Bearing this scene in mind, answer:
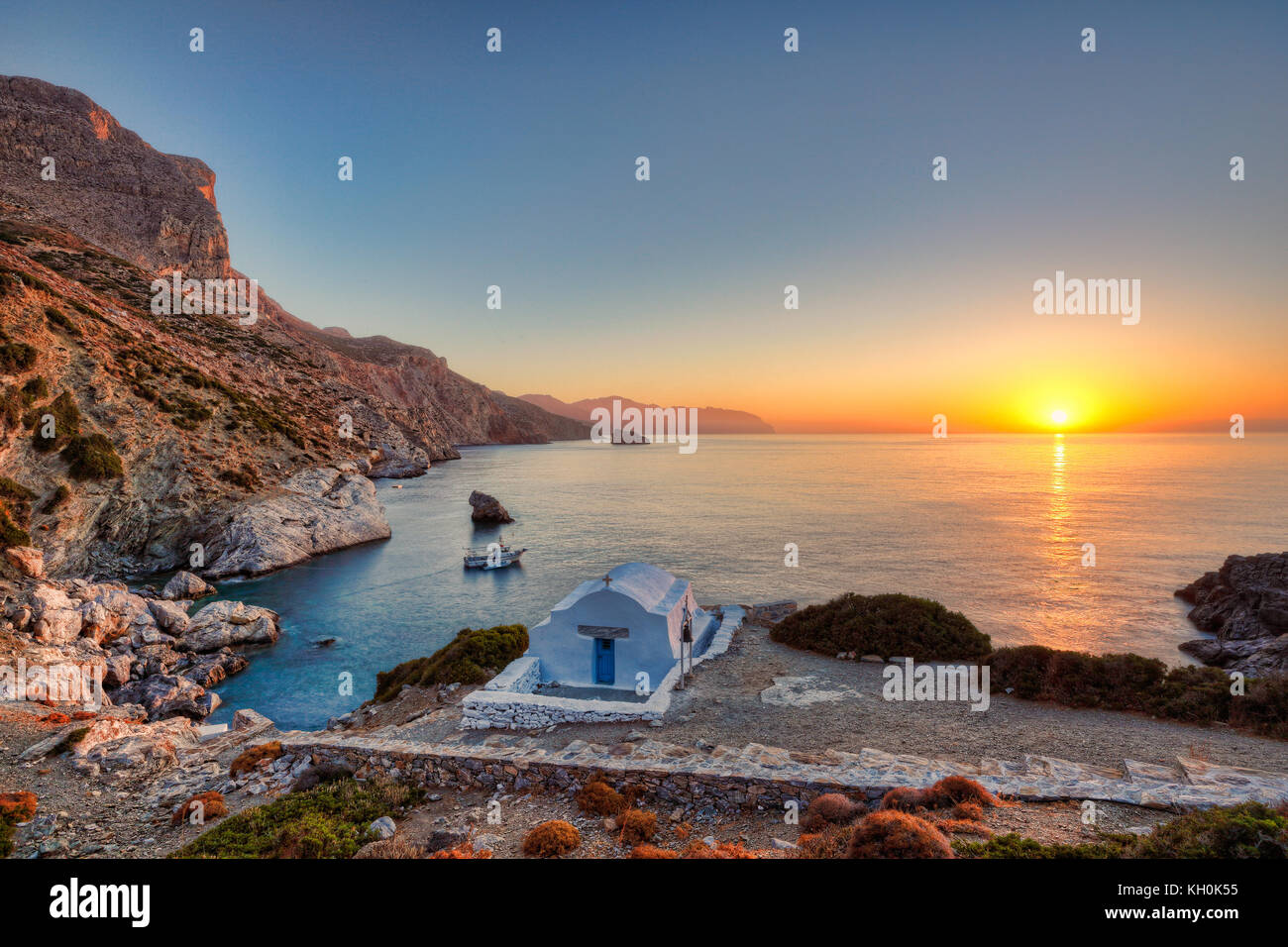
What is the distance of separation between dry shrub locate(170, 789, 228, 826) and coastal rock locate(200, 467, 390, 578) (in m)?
34.9

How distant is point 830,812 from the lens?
9.38 m

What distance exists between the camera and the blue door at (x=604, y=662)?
17.6m

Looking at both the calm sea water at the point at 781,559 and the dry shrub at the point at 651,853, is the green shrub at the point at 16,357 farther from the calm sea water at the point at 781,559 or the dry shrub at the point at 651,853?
the dry shrub at the point at 651,853

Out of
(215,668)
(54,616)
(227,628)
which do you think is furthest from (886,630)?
(54,616)

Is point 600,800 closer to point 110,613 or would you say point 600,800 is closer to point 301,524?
point 110,613

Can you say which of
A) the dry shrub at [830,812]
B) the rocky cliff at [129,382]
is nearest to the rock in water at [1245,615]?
the dry shrub at [830,812]

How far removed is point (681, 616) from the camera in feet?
64.0

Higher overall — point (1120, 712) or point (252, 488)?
point (252, 488)

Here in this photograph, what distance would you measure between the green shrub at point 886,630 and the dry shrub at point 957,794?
39.4ft

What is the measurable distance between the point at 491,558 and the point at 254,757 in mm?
32681

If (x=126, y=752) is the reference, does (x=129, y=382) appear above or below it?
above

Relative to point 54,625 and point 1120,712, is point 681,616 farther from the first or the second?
point 54,625
